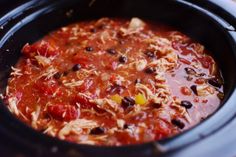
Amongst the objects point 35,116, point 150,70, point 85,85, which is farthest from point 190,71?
point 35,116

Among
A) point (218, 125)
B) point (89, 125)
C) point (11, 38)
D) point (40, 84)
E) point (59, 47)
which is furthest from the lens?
point (59, 47)

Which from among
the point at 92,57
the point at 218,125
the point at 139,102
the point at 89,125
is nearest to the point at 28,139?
the point at 89,125

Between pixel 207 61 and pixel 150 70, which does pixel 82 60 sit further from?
pixel 207 61

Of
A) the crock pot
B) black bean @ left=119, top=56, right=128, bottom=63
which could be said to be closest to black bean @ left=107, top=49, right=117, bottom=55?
black bean @ left=119, top=56, right=128, bottom=63

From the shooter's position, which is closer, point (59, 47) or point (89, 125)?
point (89, 125)

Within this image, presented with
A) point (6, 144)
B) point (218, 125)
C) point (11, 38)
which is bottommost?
point (6, 144)

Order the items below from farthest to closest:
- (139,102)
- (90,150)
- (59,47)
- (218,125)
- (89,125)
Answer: (59,47)
(139,102)
(89,125)
(218,125)
(90,150)

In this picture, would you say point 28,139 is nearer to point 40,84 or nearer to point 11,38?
point 40,84
